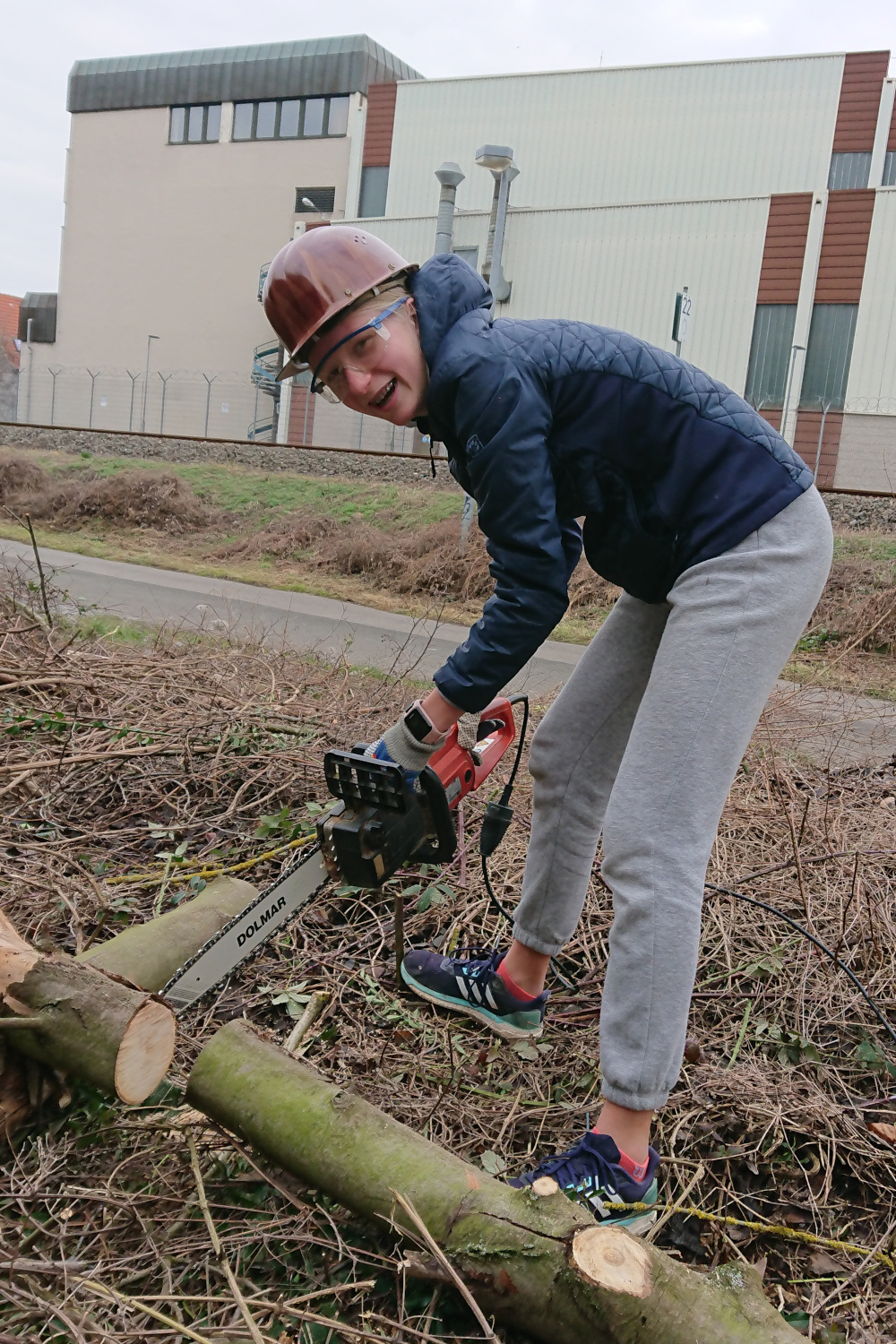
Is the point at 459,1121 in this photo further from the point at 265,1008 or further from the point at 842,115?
the point at 842,115

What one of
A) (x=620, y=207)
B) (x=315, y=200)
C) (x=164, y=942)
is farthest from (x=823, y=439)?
(x=164, y=942)

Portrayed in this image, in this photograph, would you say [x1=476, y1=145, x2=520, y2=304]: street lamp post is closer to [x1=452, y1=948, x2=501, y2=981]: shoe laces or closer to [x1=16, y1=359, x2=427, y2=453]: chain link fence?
[x1=452, y1=948, x2=501, y2=981]: shoe laces

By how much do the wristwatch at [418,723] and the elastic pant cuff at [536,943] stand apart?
0.70m

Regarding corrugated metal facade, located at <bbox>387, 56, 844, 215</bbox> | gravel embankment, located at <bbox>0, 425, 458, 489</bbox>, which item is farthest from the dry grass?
corrugated metal facade, located at <bbox>387, 56, 844, 215</bbox>

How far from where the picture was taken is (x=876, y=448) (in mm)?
23781

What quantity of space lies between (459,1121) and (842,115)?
31.3 meters

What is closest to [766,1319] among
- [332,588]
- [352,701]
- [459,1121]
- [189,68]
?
[459,1121]

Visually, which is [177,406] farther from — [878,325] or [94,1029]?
[94,1029]

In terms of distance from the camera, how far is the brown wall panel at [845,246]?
24359mm

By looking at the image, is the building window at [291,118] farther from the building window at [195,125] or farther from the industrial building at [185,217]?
the building window at [195,125]

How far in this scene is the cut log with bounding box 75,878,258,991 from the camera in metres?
2.49

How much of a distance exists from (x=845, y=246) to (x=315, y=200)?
1941cm

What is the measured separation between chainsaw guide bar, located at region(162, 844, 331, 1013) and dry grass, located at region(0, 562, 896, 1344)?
19cm

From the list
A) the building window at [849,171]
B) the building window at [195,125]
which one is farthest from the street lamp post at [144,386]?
the building window at [849,171]
